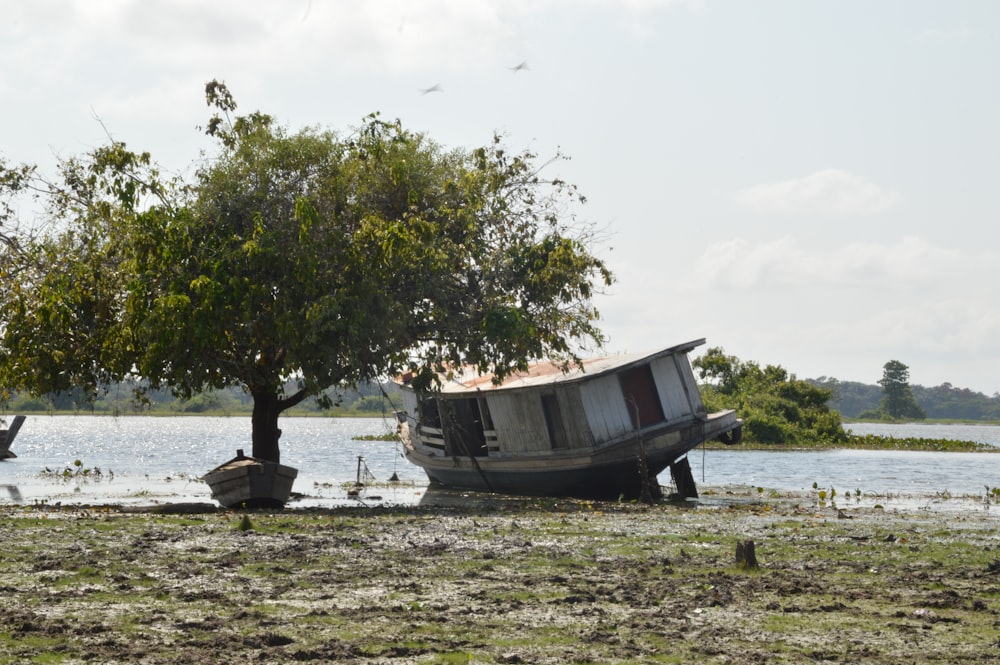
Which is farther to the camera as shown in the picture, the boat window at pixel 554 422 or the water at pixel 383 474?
the water at pixel 383 474

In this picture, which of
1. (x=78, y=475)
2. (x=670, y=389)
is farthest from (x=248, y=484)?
(x=78, y=475)

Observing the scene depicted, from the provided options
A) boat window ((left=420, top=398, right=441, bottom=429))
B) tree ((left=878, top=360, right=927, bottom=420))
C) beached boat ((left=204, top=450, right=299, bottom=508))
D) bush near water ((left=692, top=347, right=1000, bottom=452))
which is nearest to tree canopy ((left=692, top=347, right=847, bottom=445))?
bush near water ((left=692, top=347, right=1000, bottom=452))

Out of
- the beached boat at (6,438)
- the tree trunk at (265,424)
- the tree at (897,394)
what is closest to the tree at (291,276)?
the tree trunk at (265,424)

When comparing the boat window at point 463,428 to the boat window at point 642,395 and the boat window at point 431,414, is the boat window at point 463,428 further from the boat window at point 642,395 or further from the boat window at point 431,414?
the boat window at point 642,395

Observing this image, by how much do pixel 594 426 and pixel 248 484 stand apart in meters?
8.66

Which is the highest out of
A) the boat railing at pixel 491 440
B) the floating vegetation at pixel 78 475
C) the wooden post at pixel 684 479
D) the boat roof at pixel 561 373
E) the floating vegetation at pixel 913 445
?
the boat roof at pixel 561 373

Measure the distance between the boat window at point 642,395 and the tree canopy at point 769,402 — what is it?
127ft

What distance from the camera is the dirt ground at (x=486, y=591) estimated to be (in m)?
9.02

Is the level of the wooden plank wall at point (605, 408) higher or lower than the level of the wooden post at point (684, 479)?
higher

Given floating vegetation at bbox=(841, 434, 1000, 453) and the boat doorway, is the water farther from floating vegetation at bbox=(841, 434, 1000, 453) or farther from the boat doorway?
floating vegetation at bbox=(841, 434, 1000, 453)

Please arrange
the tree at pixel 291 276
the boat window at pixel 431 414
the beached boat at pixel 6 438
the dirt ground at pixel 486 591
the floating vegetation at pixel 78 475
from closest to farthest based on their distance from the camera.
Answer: the dirt ground at pixel 486 591, the tree at pixel 291 276, the boat window at pixel 431 414, the floating vegetation at pixel 78 475, the beached boat at pixel 6 438

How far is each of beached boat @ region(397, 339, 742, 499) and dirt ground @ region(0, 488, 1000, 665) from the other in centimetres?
719

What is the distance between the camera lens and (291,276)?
76.2 feet

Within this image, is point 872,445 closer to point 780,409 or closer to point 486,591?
point 780,409
